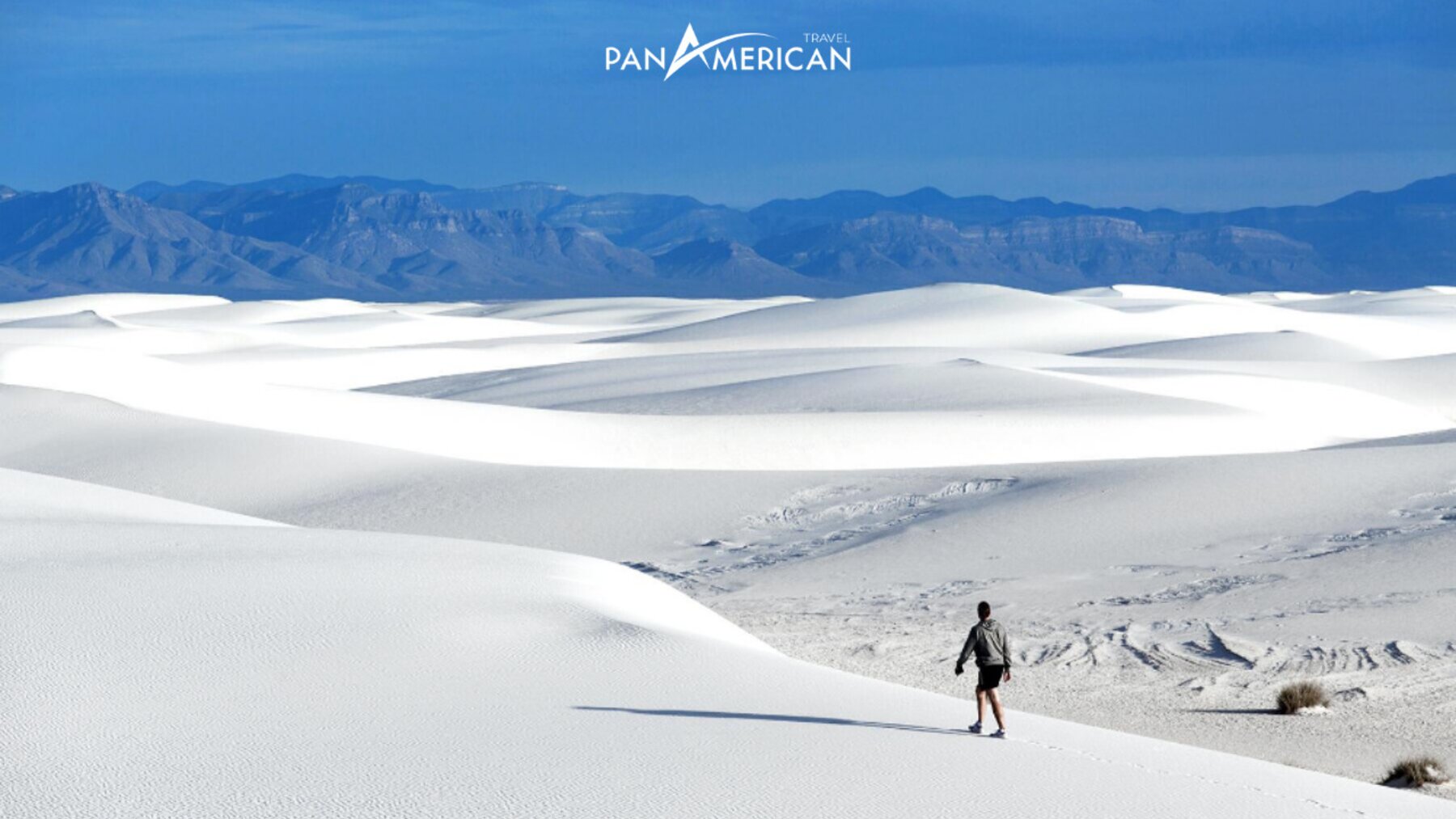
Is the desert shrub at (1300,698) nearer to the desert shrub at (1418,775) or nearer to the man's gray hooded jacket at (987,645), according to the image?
the desert shrub at (1418,775)

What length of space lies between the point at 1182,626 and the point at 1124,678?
76.3 inches

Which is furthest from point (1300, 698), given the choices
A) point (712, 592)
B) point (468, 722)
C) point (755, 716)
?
point (712, 592)

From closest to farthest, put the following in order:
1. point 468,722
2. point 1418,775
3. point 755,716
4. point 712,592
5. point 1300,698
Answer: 1. point 468,722
2. point 755,716
3. point 1418,775
4. point 1300,698
5. point 712,592

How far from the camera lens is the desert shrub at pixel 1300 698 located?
12.6m

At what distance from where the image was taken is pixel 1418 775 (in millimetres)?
10336

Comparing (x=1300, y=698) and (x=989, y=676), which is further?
(x=1300, y=698)

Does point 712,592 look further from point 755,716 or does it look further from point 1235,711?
point 755,716

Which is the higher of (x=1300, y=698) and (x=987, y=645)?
(x=987, y=645)

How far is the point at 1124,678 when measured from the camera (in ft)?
46.4

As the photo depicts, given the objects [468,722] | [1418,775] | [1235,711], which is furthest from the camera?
[1235,711]

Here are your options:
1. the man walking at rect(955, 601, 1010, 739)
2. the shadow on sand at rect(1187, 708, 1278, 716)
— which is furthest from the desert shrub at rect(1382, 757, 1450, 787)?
the man walking at rect(955, 601, 1010, 739)

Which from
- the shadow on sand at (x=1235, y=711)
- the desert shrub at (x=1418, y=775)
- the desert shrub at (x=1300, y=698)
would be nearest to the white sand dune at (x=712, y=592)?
the shadow on sand at (x=1235, y=711)

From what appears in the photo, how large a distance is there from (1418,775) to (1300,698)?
2.28m

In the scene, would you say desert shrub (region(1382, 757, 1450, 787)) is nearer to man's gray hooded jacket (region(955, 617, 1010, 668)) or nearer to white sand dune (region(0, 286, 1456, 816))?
white sand dune (region(0, 286, 1456, 816))
